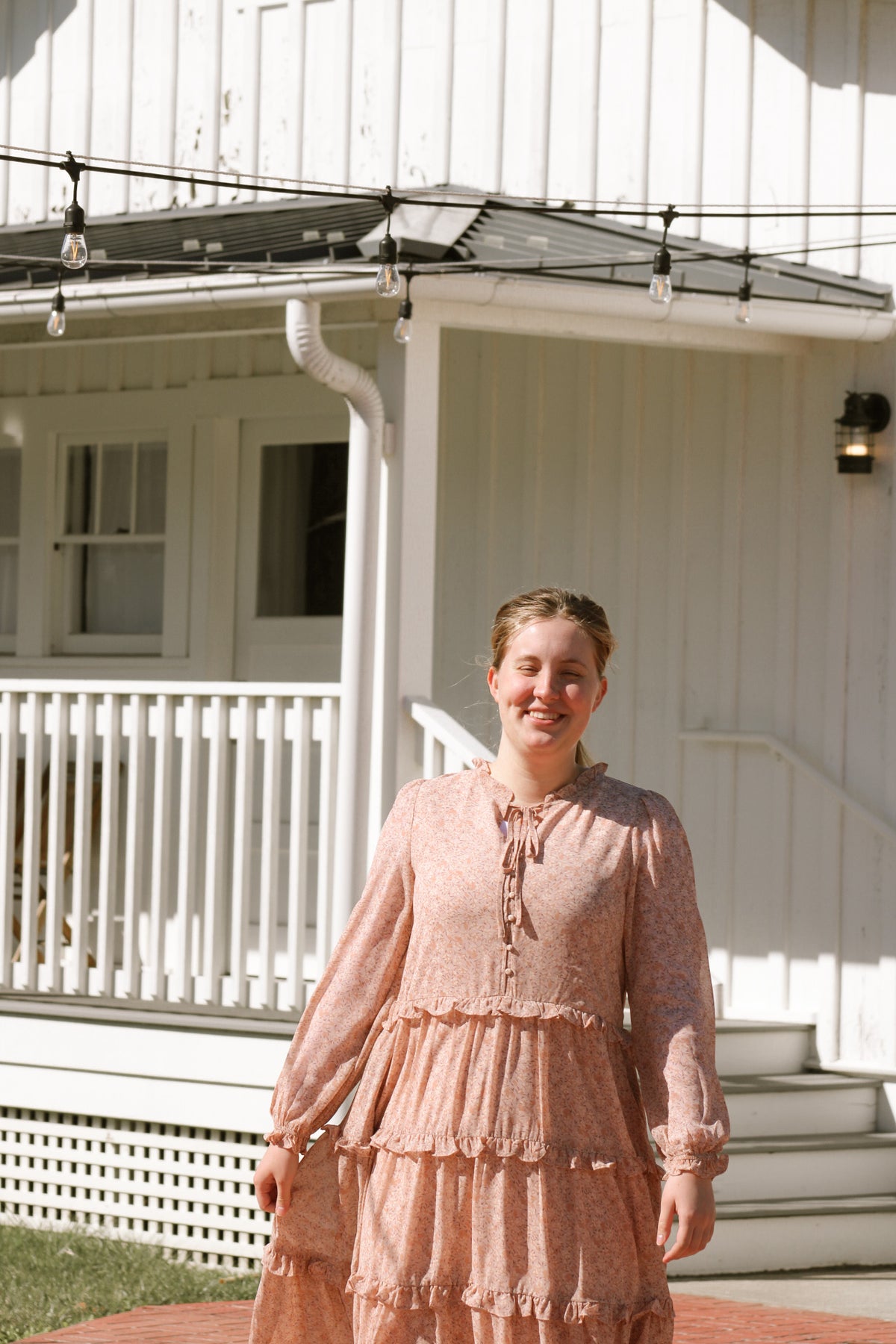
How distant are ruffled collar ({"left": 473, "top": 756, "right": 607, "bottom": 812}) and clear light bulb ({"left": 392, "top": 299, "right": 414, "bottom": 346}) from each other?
10.7 feet

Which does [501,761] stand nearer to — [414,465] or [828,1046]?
[414,465]

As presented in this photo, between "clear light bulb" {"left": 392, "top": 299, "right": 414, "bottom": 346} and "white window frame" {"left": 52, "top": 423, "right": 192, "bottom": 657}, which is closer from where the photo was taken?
"clear light bulb" {"left": 392, "top": 299, "right": 414, "bottom": 346}

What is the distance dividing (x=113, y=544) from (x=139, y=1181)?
3295mm

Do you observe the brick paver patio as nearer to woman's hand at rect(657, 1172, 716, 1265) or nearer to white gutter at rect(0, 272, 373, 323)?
woman's hand at rect(657, 1172, 716, 1265)

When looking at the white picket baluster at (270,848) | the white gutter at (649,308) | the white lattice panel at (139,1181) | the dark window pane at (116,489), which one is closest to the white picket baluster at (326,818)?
the white picket baluster at (270,848)

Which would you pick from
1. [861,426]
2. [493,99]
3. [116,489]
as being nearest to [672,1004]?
[861,426]

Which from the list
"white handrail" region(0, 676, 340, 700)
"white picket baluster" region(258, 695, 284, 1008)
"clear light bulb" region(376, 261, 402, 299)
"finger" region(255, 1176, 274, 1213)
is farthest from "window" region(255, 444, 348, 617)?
"finger" region(255, 1176, 274, 1213)

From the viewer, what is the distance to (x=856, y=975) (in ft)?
23.6

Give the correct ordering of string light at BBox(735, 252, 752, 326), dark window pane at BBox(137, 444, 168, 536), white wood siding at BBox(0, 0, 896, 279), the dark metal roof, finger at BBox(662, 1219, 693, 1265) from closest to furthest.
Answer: finger at BBox(662, 1219, 693, 1265), the dark metal roof, string light at BBox(735, 252, 752, 326), white wood siding at BBox(0, 0, 896, 279), dark window pane at BBox(137, 444, 168, 536)

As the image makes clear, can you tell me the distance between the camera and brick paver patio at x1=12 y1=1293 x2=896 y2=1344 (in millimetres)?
5195

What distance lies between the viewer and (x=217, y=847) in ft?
21.7

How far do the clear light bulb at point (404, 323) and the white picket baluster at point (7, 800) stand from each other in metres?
2.11

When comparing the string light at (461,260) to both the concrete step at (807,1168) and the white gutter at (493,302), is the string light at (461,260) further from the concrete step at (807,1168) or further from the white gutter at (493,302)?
the concrete step at (807,1168)

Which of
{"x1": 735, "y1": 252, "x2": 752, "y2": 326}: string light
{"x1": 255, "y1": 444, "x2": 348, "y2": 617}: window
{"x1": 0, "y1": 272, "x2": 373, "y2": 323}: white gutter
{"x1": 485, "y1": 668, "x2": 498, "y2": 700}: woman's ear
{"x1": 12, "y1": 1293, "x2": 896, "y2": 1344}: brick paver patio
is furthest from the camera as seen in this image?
{"x1": 255, "y1": 444, "x2": 348, "y2": 617}: window
